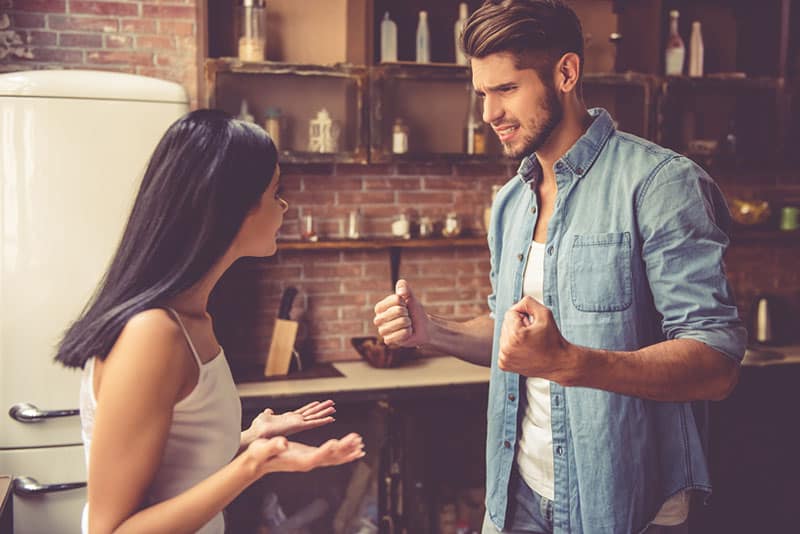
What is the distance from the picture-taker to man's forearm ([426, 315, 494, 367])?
215cm

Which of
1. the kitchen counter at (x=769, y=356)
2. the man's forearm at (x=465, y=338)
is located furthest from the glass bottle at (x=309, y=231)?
the kitchen counter at (x=769, y=356)

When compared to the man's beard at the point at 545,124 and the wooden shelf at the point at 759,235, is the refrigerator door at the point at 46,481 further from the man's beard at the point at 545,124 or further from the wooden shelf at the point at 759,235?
the wooden shelf at the point at 759,235

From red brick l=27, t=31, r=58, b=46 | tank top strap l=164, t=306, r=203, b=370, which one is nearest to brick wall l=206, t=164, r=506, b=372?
red brick l=27, t=31, r=58, b=46

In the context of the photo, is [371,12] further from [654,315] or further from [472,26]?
[654,315]

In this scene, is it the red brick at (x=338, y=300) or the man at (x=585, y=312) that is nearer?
the man at (x=585, y=312)

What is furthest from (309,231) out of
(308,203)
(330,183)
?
(330,183)

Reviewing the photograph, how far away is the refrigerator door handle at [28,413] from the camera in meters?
3.05

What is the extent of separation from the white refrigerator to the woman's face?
1.63 metres

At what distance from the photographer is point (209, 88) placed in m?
3.59

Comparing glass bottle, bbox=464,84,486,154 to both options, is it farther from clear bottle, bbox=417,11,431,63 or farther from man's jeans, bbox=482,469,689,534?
man's jeans, bbox=482,469,689,534

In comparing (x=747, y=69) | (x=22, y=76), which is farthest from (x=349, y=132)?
(x=747, y=69)

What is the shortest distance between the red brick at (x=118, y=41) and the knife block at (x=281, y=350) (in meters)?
1.40

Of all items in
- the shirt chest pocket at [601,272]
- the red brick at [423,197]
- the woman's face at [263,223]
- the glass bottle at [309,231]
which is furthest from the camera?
the red brick at [423,197]

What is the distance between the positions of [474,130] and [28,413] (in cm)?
227
